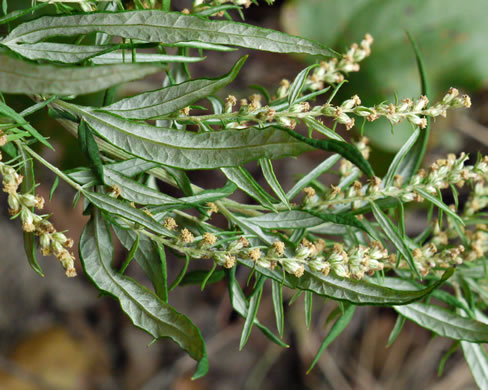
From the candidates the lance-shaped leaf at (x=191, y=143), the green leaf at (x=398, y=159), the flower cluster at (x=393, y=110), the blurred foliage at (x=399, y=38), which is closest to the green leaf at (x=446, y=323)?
the green leaf at (x=398, y=159)

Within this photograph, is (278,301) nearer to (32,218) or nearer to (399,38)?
(32,218)

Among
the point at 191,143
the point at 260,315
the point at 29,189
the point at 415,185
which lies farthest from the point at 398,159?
the point at 260,315

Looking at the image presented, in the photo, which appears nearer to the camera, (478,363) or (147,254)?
(147,254)

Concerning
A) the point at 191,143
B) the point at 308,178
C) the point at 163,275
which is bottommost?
the point at 163,275

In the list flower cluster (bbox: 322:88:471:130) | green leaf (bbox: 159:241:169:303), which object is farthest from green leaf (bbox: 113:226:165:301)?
flower cluster (bbox: 322:88:471:130)

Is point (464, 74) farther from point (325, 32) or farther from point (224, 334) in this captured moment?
point (224, 334)

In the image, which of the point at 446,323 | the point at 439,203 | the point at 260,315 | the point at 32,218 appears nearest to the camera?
the point at 32,218

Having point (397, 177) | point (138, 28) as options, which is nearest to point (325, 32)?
point (397, 177)
